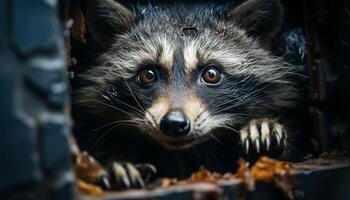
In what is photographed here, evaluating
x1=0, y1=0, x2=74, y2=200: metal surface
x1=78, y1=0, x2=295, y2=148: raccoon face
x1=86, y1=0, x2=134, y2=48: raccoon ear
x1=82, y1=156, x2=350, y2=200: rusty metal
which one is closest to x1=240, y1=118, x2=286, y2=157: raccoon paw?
x1=78, y1=0, x2=295, y2=148: raccoon face

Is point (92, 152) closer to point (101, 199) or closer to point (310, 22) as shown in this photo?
point (101, 199)

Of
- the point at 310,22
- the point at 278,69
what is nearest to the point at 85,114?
the point at 278,69

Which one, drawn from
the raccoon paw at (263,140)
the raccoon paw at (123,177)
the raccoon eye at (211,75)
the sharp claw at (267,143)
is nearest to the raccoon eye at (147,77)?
the raccoon eye at (211,75)

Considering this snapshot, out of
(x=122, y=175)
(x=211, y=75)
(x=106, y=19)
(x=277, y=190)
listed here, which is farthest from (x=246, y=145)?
(x=106, y=19)

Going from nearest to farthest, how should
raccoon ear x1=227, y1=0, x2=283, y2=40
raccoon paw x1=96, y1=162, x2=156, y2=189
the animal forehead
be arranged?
raccoon paw x1=96, y1=162, x2=156, y2=189 < the animal forehead < raccoon ear x1=227, y1=0, x2=283, y2=40

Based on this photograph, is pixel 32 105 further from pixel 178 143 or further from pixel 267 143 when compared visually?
pixel 267 143

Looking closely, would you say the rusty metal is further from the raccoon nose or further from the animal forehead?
the animal forehead
